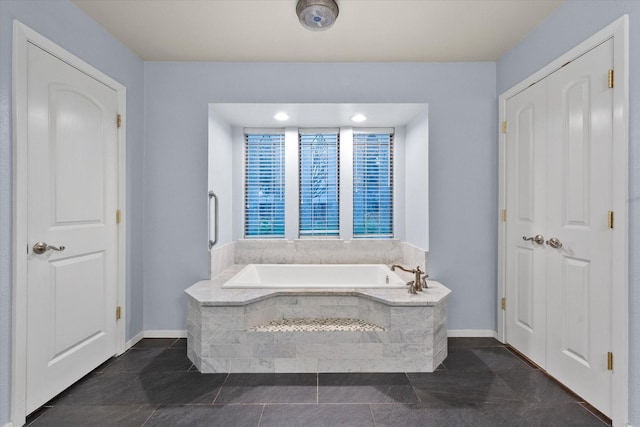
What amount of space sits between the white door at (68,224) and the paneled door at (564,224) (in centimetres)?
305

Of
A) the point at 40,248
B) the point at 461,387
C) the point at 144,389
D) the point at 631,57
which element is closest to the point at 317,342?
the point at 461,387

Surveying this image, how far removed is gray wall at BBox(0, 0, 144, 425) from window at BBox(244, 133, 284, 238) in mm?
1068

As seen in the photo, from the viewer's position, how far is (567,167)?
6.44ft

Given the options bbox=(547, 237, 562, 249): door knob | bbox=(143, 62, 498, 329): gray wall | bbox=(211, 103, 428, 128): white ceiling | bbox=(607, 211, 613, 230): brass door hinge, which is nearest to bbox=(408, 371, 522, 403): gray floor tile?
bbox=(143, 62, 498, 329): gray wall

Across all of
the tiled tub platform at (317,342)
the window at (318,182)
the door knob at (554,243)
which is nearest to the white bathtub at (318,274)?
the window at (318,182)

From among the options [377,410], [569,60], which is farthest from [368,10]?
[377,410]

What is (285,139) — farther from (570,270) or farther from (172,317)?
(570,270)

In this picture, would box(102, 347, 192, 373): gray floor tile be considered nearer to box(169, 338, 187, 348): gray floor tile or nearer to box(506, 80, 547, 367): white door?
box(169, 338, 187, 348): gray floor tile

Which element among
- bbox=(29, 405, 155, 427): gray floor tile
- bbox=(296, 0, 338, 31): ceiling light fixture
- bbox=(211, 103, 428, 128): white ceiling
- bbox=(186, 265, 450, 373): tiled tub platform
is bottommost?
bbox=(29, 405, 155, 427): gray floor tile

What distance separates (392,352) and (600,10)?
2.33m

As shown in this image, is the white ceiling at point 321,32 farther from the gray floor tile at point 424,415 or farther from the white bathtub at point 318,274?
the gray floor tile at point 424,415

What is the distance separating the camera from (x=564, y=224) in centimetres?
199

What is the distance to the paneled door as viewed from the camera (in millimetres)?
1717

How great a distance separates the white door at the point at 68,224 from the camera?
1744 millimetres
